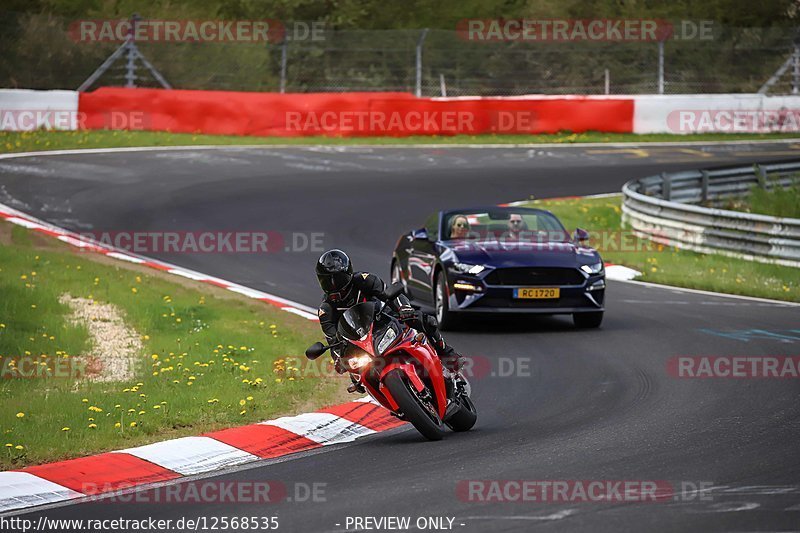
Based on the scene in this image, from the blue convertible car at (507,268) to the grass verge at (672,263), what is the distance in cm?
398

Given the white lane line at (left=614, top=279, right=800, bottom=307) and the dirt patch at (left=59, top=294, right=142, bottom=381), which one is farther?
the white lane line at (left=614, top=279, right=800, bottom=307)

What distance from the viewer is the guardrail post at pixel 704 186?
2592 centimetres

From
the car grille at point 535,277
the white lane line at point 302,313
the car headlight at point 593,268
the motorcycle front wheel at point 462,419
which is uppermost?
the car headlight at point 593,268

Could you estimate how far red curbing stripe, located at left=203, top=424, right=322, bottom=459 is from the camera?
353 inches

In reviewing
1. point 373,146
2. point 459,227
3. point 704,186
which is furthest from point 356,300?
point 373,146

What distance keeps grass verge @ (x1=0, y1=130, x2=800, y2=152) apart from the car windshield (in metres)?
16.6

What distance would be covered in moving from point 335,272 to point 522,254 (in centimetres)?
548

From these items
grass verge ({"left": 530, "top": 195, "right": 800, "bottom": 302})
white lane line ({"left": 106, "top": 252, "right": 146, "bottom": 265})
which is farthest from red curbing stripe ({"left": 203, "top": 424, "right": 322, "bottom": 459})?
grass verge ({"left": 530, "top": 195, "right": 800, "bottom": 302})

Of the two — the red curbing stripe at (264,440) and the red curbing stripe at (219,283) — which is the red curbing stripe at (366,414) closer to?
the red curbing stripe at (264,440)

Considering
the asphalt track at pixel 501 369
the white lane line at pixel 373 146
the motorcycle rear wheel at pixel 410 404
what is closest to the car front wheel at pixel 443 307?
the asphalt track at pixel 501 369

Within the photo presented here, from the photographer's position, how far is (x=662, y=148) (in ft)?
108

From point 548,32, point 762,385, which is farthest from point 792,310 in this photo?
point 548,32

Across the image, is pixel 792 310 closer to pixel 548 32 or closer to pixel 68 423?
pixel 68 423

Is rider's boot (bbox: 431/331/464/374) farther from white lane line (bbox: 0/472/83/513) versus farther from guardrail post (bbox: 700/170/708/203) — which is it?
guardrail post (bbox: 700/170/708/203)
